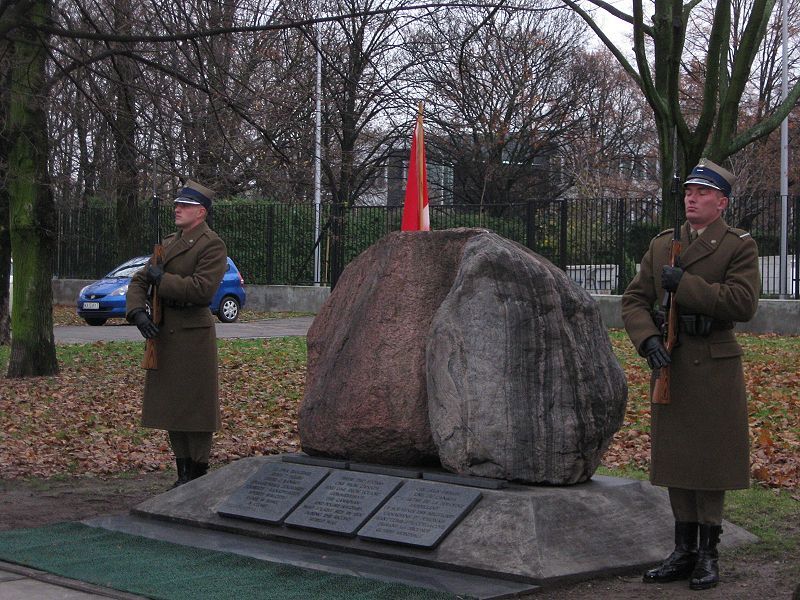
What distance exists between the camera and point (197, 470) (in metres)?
7.96

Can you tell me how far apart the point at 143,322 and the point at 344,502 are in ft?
6.03

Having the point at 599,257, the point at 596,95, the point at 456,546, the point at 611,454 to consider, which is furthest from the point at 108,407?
the point at 596,95

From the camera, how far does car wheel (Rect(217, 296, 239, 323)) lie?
25.3m

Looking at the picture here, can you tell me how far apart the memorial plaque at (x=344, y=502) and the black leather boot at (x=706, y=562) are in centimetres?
166

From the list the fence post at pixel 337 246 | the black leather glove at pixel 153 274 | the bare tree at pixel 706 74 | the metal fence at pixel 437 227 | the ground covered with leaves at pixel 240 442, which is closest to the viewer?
the ground covered with leaves at pixel 240 442

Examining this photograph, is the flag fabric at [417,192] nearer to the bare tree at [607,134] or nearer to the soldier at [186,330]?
the soldier at [186,330]

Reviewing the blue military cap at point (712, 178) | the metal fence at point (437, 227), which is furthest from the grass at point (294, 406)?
the metal fence at point (437, 227)

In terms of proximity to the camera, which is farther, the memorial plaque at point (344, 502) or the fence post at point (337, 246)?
the fence post at point (337, 246)

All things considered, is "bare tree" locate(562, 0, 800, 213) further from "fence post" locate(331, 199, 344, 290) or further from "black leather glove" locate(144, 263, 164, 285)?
"fence post" locate(331, 199, 344, 290)

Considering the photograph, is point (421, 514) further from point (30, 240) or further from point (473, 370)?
point (30, 240)

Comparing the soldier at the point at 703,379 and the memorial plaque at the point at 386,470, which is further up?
the soldier at the point at 703,379

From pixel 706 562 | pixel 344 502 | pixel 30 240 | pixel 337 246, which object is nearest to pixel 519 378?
pixel 344 502

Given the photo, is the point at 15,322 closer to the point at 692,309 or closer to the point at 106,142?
the point at 106,142

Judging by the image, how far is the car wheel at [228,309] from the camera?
2528cm
